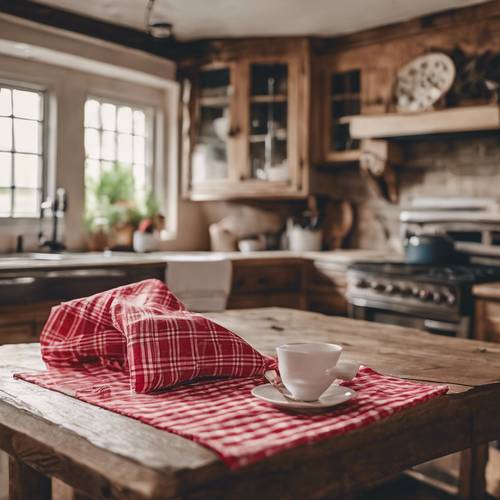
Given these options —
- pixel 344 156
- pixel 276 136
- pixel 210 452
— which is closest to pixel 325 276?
pixel 344 156

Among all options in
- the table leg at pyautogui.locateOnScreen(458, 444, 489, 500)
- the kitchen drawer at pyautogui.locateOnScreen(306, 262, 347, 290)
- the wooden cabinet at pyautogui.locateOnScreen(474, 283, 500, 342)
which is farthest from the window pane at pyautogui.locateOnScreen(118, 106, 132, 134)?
the table leg at pyautogui.locateOnScreen(458, 444, 489, 500)

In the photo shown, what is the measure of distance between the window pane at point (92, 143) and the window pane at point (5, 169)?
0.55 meters

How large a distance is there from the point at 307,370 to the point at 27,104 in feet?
11.9

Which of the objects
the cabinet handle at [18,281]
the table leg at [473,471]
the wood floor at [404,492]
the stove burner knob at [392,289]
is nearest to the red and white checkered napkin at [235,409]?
the table leg at [473,471]

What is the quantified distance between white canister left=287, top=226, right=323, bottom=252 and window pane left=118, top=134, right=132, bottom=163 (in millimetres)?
1296

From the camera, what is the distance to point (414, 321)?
11.0 feet

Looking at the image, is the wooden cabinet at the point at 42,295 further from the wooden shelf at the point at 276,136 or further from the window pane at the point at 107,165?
the wooden shelf at the point at 276,136

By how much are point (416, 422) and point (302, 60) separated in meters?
3.76

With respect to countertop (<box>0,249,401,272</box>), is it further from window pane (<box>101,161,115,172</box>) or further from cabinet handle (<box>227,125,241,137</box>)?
cabinet handle (<box>227,125,241,137</box>)

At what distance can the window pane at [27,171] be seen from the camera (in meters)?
4.04

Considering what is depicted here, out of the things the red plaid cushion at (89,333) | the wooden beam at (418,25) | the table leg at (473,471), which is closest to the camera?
the red plaid cushion at (89,333)

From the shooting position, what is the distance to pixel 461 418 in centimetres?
109

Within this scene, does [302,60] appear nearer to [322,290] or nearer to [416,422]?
[322,290]

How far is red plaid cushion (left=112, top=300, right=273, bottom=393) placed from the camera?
106cm
